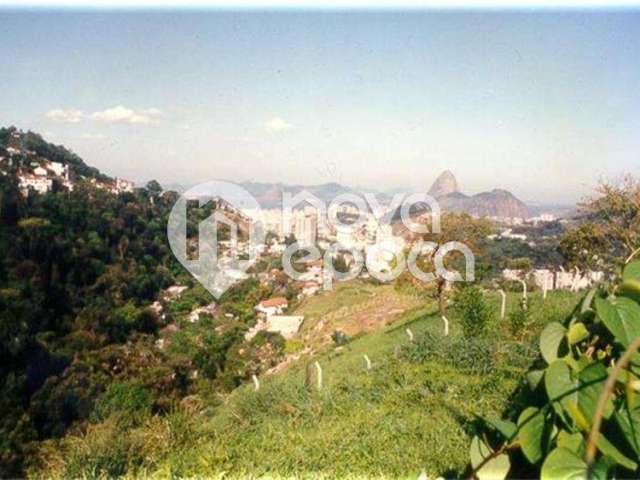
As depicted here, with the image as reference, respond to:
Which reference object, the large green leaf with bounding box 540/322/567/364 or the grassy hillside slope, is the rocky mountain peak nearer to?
the grassy hillside slope

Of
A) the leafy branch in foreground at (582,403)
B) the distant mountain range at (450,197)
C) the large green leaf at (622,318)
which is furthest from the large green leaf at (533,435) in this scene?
the distant mountain range at (450,197)

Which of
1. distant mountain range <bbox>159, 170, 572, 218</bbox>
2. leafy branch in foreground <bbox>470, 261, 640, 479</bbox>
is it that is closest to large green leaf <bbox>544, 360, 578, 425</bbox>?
leafy branch in foreground <bbox>470, 261, 640, 479</bbox>

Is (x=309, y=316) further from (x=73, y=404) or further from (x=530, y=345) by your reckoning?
(x=530, y=345)

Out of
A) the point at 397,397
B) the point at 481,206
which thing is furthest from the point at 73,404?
the point at 397,397

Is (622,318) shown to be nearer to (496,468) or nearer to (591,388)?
(591,388)

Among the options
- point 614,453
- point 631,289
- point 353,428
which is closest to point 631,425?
point 614,453

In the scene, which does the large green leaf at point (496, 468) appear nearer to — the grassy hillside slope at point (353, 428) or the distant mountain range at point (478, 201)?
the grassy hillside slope at point (353, 428)

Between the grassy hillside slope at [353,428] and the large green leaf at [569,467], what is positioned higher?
the large green leaf at [569,467]
